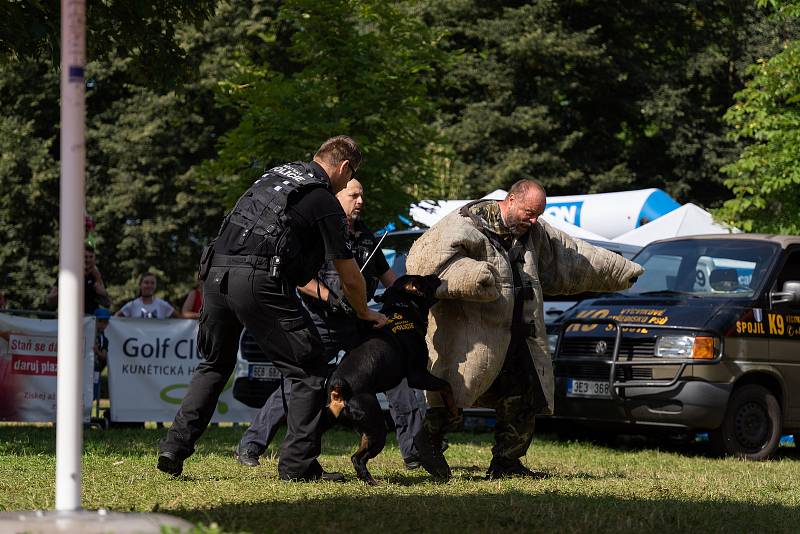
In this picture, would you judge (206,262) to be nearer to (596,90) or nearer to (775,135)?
(775,135)

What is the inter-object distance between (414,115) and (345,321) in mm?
7422

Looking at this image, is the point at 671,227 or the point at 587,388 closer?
the point at 587,388

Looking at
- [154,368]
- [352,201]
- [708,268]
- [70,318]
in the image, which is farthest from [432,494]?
[154,368]

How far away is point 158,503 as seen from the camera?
5.79m

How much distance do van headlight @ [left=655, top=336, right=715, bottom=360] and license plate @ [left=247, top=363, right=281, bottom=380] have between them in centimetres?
366

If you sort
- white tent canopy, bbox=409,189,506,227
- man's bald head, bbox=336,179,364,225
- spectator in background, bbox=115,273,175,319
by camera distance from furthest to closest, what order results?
white tent canopy, bbox=409,189,506,227 → spectator in background, bbox=115,273,175,319 → man's bald head, bbox=336,179,364,225

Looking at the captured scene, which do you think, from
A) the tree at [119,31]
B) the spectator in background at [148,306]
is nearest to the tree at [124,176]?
the spectator in background at [148,306]

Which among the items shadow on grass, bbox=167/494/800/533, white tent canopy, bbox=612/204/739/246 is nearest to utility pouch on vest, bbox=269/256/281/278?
shadow on grass, bbox=167/494/800/533

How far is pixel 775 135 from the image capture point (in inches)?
746

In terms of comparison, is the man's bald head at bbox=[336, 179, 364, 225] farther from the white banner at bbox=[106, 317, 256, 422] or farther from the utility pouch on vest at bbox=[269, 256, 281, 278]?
the white banner at bbox=[106, 317, 256, 422]

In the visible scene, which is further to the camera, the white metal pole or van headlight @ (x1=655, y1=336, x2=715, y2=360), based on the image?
van headlight @ (x1=655, y1=336, x2=715, y2=360)

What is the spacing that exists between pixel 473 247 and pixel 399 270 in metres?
4.29

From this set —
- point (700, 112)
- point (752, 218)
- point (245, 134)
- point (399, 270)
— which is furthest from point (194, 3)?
point (700, 112)

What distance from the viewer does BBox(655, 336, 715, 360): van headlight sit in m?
10.1
